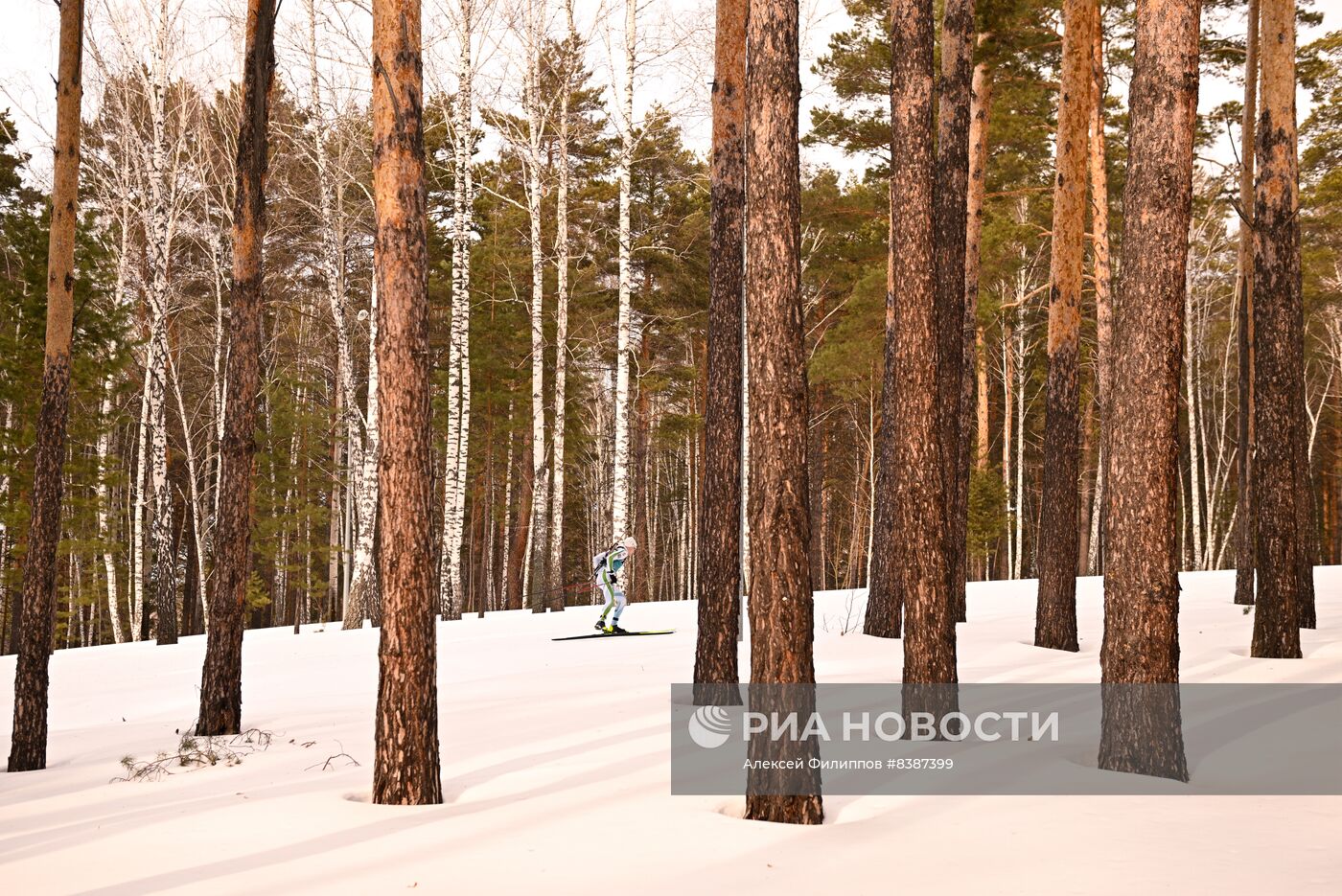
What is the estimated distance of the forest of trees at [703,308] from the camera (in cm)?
594

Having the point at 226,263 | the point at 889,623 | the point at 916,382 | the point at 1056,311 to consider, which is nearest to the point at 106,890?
the point at 916,382

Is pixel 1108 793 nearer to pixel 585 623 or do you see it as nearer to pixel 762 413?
pixel 762 413

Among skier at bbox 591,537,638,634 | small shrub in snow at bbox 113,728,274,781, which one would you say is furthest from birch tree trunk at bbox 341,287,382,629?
small shrub in snow at bbox 113,728,274,781

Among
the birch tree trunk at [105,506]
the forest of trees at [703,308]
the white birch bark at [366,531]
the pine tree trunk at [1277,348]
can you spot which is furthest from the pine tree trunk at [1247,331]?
the birch tree trunk at [105,506]

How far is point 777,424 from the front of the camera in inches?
209

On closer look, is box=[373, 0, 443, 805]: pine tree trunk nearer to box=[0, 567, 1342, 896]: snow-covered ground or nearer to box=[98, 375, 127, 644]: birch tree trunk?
box=[0, 567, 1342, 896]: snow-covered ground

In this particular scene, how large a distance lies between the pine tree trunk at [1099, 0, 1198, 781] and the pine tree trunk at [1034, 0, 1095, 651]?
5692mm

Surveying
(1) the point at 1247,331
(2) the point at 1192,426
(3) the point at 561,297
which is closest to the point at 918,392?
(1) the point at 1247,331

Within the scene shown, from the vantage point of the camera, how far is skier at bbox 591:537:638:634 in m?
13.6

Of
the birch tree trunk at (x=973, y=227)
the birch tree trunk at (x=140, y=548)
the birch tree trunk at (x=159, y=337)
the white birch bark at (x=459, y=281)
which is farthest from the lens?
the birch tree trunk at (x=140, y=548)

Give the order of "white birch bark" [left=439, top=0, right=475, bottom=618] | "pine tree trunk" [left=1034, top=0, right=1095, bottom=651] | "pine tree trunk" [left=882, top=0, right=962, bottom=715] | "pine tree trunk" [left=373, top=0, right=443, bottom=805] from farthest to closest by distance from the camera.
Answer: "white birch bark" [left=439, top=0, right=475, bottom=618], "pine tree trunk" [left=1034, top=0, right=1095, bottom=651], "pine tree trunk" [left=882, top=0, right=962, bottom=715], "pine tree trunk" [left=373, top=0, right=443, bottom=805]

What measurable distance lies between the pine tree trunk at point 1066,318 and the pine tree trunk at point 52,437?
391 inches

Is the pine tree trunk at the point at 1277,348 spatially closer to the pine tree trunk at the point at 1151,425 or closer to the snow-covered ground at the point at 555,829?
the snow-covered ground at the point at 555,829

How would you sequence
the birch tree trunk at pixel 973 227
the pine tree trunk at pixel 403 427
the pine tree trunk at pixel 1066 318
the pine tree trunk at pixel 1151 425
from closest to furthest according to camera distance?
the pine tree trunk at pixel 403 427 < the pine tree trunk at pixel 1151 425 < the pine tree trunk at pixel 1066 318 < the birch tree trunk at pixel 973 227
